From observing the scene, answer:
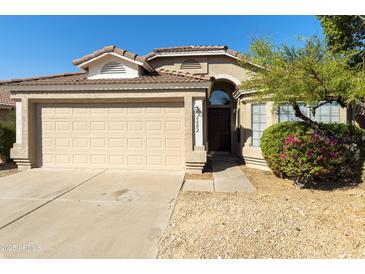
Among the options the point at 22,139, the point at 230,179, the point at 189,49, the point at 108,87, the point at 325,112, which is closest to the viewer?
the point at 230,179

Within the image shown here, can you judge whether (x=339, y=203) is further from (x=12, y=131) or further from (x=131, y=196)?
(x=12, y=131)

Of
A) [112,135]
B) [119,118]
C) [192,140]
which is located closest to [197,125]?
[192,140]

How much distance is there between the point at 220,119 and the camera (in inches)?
481

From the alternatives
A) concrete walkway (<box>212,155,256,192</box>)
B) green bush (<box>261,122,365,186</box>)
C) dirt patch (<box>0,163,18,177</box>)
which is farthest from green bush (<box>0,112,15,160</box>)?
green bush (<box>261,122,365,186</box>)

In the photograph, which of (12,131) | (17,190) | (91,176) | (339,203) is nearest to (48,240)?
(17,190)

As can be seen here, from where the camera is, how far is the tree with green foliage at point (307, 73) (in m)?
4.21

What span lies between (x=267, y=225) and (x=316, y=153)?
307 cm

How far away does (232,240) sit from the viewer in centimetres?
309

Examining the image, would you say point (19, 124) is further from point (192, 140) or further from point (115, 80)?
point (192, 140)

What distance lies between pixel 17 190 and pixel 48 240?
3.30 metres

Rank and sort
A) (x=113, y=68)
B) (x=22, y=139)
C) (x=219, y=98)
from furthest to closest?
(x=219, y=98) → (x=113, y=68) → (x=22, y=139)

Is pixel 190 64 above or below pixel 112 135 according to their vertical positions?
above

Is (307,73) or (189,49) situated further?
(189,49)

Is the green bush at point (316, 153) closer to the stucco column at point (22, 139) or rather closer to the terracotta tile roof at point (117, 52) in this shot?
the terracotta tile roof at point (117, 52)
